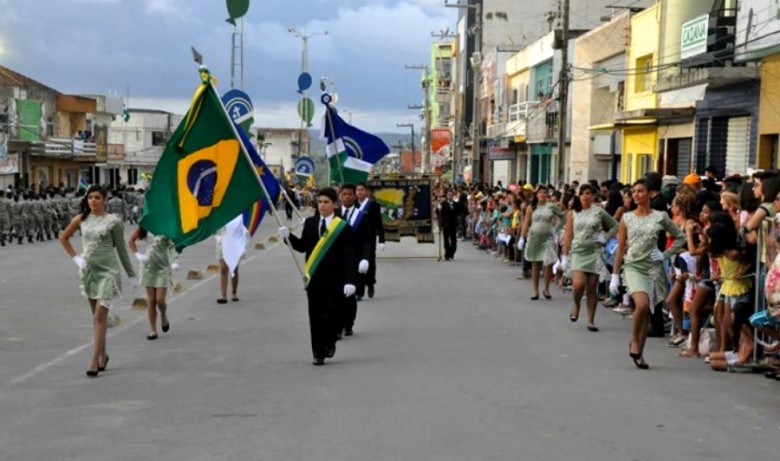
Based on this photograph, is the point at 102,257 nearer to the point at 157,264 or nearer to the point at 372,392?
the point at 157,264

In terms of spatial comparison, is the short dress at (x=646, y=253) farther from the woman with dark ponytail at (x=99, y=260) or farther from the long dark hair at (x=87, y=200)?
the long dark hair at (x=87, y=200)

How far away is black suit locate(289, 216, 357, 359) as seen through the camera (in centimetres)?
1013

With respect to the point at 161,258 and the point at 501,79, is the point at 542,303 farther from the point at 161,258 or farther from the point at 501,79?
the point at 501,79

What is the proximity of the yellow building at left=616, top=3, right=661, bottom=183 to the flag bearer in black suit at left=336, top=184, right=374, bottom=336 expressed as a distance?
1727cm

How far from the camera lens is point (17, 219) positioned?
101 ft

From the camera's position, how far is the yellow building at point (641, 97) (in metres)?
30.3

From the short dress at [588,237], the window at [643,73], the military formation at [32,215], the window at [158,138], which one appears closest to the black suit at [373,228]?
the short dress at [588,237]

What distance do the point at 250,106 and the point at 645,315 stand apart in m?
16.2

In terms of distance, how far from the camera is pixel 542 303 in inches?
619

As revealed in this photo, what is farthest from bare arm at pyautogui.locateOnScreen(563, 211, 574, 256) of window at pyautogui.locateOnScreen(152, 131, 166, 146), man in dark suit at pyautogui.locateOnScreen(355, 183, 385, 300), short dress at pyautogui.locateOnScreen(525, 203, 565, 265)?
window at pyautogui.locateOnScreen(152, 131, 166, 146)

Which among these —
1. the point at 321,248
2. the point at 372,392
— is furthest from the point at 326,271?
the point at 372,392

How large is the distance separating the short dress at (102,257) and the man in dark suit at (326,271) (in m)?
1.62

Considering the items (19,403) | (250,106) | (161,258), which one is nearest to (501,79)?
(250,106)

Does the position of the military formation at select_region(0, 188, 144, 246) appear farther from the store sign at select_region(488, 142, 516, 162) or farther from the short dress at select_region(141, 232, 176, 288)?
the store sign at select_region(488, 142, 516, 162)
